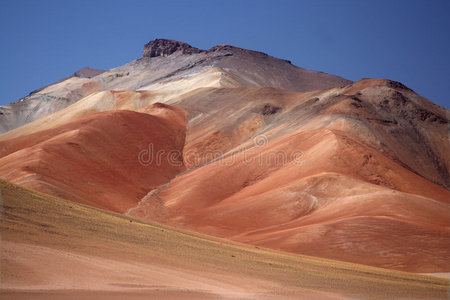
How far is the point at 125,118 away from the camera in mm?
74062

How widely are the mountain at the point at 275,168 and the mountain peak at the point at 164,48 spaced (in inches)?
2803

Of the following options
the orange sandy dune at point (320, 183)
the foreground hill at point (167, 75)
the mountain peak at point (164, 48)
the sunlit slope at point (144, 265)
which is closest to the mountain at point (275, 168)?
the orange sandy dune at point (320, 183)

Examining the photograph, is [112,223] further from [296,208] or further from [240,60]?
[240,60]

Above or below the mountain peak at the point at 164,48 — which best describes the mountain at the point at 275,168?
below

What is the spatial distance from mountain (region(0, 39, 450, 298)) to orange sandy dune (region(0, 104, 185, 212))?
0.20m

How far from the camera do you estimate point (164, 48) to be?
563ft

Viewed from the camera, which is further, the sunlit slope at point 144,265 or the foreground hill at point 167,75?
the foreground hill at point 167,75

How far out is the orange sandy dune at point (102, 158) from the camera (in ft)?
162

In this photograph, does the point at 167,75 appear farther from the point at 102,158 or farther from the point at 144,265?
the point at 144,265

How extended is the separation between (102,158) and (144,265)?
4550 centimetres

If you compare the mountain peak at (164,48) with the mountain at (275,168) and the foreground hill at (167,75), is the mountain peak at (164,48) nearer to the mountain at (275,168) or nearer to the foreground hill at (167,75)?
the foreground hill at (167,75)

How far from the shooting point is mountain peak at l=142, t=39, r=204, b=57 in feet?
557

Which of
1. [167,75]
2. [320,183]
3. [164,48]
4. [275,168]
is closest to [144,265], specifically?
[320,183]

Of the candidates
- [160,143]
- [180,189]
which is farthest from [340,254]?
[160,143]
